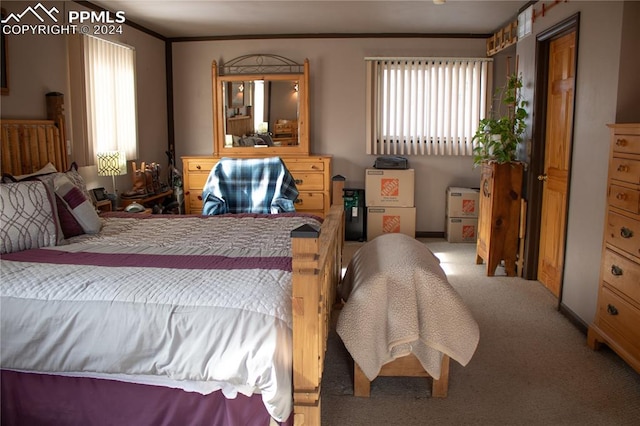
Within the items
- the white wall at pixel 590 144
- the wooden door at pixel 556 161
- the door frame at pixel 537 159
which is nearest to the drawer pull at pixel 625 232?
the white wall at pixel 590 144

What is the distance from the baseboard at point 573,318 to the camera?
3.47 metres

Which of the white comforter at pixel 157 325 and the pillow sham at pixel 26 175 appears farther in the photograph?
the pillow sham at pixel 26 175

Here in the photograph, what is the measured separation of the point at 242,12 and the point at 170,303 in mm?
3803

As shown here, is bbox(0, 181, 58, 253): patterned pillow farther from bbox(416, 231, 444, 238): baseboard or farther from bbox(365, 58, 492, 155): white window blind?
bbox(416, 231, 444, 238): baseboard

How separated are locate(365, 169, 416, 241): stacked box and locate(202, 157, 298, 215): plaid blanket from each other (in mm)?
1634

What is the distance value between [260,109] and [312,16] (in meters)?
1.34

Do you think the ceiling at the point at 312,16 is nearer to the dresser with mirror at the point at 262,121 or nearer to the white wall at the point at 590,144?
the dresser with mirror at the point at 262,121

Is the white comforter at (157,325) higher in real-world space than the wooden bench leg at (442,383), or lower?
higher

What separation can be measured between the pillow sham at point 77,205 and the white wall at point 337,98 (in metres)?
3.50

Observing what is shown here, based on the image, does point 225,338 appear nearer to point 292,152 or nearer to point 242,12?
point 242,12

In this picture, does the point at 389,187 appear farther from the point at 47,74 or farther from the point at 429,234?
the point at 47,74

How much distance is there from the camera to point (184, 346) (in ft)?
6.59

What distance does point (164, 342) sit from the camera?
202cm

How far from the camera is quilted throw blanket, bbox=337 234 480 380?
250cm
